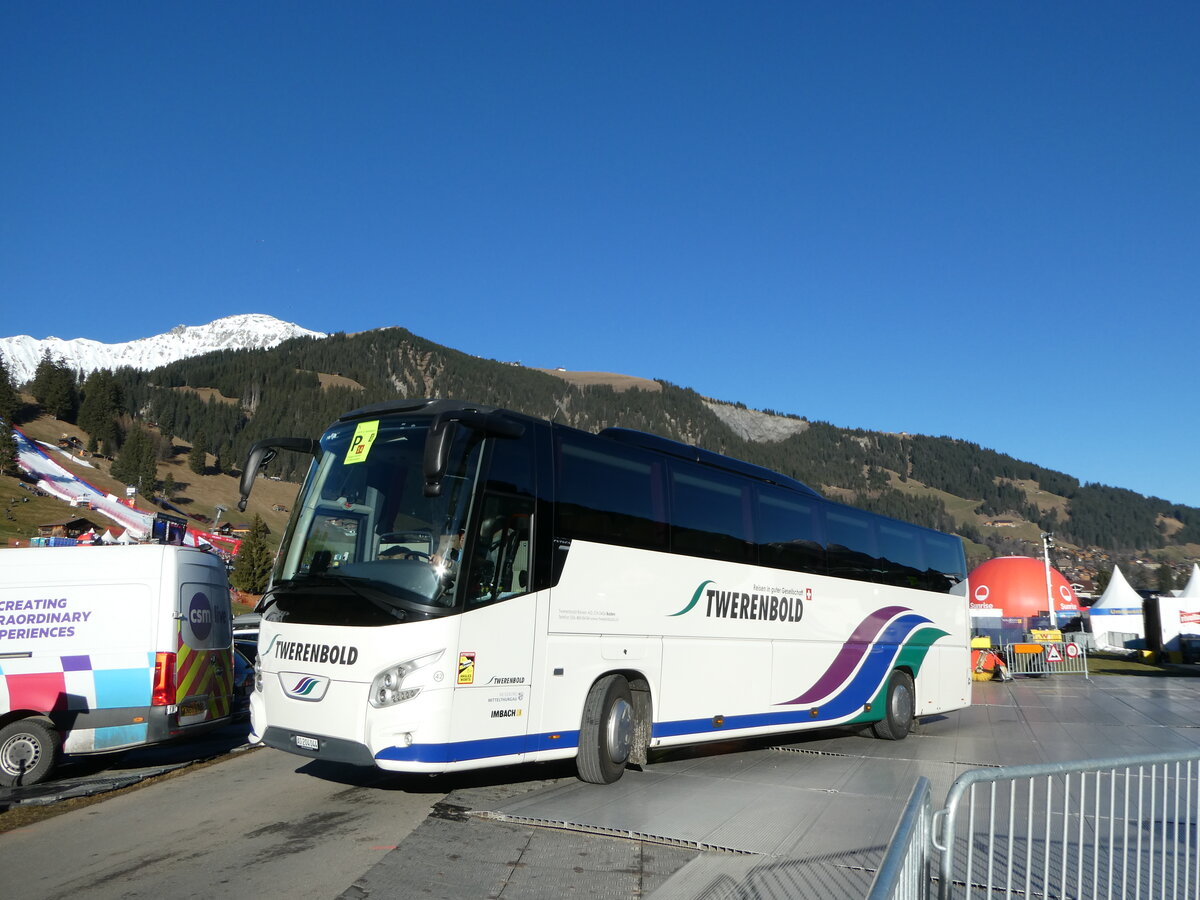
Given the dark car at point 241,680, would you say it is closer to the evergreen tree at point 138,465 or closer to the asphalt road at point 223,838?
the asphalt road at point 223,838

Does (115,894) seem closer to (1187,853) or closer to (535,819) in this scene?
(535,819)

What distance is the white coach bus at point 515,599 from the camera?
7.30 m

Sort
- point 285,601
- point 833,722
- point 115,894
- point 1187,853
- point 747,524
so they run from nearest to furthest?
point 1187,853 → point 115,894 → point 285,601 → point 747,524 → point 833,722

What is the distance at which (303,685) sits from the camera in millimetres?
7680

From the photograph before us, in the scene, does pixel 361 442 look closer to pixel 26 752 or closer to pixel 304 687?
pixel 304 687

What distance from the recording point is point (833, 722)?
41.3 feet

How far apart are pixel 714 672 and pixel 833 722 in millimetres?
3200

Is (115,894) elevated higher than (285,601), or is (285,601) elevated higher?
(285,601)

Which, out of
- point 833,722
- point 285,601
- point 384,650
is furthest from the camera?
point 833,722

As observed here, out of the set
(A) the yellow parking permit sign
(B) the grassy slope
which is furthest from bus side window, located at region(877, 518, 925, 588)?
(B) the grassy slope

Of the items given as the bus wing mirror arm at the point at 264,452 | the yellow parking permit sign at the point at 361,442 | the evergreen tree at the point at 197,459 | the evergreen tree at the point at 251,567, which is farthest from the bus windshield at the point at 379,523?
the evergreen tree at the point at 197,459

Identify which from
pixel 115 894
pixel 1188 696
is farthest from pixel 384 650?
pixel 1188 696

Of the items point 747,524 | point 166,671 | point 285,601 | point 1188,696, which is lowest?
point 1188,696

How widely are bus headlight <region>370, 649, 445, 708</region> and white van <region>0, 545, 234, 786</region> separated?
409 cm
